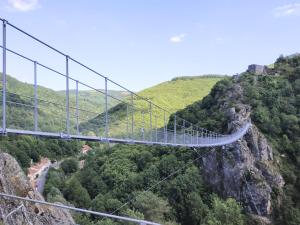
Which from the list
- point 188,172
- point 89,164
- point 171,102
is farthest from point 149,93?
point 188,172

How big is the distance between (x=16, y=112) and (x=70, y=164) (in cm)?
5869

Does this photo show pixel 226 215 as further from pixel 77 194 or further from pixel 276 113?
pixel 276 113

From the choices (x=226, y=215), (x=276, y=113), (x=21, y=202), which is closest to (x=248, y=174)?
(x=226, y=215)

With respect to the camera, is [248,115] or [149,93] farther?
[149,93]

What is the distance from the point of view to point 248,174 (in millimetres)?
36719

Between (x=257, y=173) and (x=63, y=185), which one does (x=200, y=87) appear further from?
(x=257, y=173)

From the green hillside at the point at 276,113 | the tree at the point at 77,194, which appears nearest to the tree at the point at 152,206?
the tree at the point at 77,194

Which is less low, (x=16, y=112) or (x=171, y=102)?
(x=171, y=102)

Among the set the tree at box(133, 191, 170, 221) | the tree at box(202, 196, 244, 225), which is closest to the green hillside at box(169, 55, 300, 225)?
the tree at box(202, 196, 244, 225)

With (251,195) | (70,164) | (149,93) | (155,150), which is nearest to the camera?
(251,195)

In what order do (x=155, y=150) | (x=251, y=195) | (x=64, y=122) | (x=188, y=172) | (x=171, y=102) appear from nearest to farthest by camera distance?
(x=64, y=122) → (x=251, y=195) → (x=188, y=172) → (x=155, y=150) → (x=171, y=102)

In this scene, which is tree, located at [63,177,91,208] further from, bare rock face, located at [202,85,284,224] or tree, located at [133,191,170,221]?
bare rock face, located at [202,85,284,224]

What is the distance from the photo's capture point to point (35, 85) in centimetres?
582

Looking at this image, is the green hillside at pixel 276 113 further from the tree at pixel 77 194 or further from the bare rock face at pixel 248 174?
the tree at pixel 77 194
